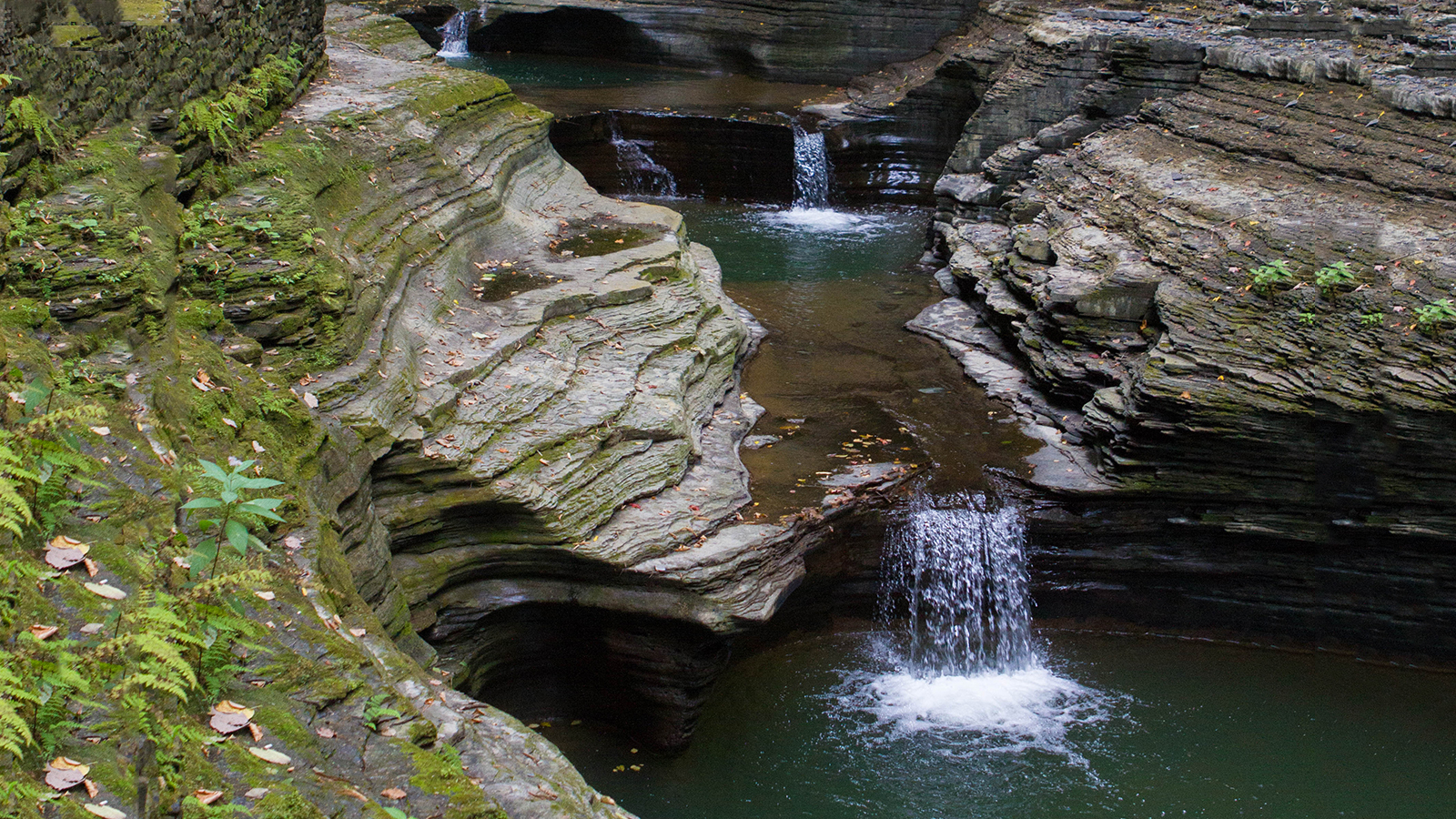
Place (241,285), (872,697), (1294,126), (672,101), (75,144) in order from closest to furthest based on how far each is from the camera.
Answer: (75,144), (241,285), (872,697), (1294,126), (672,101)

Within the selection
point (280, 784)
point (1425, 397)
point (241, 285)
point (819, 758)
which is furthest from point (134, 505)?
point (1425, 397)

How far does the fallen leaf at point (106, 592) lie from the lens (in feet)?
12.3

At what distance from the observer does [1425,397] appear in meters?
7.97

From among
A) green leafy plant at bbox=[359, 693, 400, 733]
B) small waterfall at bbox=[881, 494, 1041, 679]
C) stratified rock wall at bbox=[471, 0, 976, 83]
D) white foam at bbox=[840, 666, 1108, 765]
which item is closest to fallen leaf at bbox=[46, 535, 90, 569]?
Result: green leafy plant at bbox=[359, 693, 400, 733]

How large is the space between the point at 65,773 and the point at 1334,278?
30.7 feet

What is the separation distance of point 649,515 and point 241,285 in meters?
3.10

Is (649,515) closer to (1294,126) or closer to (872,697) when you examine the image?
(872,697)

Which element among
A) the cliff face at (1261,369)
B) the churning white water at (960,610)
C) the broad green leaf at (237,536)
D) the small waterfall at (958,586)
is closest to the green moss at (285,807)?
the broad green leaf at (237,536)

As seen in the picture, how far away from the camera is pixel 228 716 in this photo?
3.73 meters

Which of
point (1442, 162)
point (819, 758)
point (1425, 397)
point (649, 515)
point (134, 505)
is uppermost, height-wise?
point (1442, 162)

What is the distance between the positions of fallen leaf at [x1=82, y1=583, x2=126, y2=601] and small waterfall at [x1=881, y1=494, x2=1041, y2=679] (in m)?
6.00

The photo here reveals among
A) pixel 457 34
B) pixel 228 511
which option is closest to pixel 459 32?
pixel 457 34

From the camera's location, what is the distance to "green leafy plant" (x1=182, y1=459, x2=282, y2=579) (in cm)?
367

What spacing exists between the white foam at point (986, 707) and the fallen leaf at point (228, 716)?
16.7ft
